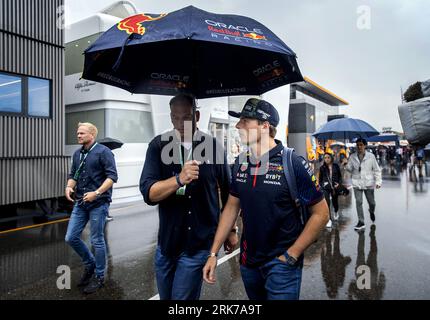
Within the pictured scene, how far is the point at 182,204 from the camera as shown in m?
2.39

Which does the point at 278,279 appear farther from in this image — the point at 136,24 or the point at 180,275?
the point at 136,24

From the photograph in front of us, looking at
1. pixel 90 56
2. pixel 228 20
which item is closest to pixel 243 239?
pixel 228 20

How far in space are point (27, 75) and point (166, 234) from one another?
887 cm

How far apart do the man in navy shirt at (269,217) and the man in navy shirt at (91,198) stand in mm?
2213

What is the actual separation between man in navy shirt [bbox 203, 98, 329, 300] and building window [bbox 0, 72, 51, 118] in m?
8.60

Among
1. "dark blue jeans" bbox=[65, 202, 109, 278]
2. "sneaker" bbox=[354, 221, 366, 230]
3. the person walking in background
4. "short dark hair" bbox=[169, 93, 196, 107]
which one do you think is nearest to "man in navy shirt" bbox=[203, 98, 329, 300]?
"short dark hair" bbox=[169, 93, 196, 107]

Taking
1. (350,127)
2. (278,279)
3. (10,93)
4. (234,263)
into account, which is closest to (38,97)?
(10,93)

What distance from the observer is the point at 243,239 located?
7.97 ft

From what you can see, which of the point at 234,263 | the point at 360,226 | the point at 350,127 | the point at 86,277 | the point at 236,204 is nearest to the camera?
the point at 236,204

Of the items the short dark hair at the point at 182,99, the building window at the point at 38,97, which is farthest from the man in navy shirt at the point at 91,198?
the building window at the point at 38,97

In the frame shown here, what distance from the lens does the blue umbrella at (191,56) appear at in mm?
2025

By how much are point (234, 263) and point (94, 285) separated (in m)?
2.02
